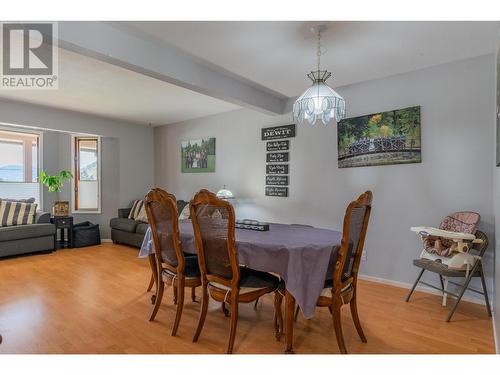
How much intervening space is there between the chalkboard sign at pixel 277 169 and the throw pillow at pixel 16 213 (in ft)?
12.5

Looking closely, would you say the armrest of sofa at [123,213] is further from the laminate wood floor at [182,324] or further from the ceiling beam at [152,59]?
the ceiling beam at [152,59]

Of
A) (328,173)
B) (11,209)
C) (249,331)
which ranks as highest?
(328,173)

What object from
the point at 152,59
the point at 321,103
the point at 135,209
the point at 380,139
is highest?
the point at 152,59

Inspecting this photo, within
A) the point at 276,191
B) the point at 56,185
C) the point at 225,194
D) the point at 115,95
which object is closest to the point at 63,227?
the point at 56,185

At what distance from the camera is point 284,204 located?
14.1 feet

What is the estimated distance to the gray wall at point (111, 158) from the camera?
5.51 meters

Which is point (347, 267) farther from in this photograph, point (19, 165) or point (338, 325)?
point (19, 165)

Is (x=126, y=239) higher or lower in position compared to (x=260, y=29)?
lower

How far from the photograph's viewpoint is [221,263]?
2029 mm

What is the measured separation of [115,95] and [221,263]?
3189 mm

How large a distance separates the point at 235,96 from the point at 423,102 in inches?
79.2
